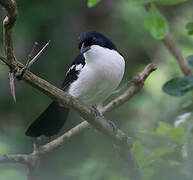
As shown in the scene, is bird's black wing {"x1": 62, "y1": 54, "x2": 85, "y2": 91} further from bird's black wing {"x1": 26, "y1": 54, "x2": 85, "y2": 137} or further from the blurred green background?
the blurred green background

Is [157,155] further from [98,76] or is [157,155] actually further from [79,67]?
[79,67]

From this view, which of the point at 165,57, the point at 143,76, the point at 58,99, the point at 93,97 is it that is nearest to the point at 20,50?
the point at 165,57

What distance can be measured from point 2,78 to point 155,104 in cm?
241

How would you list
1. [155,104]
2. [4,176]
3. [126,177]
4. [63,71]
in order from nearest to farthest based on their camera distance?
[4,176] < [126,177] < [155,104] < [63,71]

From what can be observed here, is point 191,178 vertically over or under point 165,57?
under

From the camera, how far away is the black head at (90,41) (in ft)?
13.6

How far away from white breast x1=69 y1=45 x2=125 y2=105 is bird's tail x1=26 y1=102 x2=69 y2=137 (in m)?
0.26

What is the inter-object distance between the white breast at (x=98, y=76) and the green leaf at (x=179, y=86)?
5.09 ft

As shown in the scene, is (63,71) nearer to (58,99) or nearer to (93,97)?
(93,97)

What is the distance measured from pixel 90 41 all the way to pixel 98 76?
463 mm

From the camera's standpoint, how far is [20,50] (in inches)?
281

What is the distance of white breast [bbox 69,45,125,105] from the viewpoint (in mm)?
3891

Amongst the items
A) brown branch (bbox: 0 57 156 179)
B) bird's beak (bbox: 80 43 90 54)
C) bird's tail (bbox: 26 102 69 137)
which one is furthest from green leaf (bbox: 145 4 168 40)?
bird's tail (bbox: 26 102 69 137)

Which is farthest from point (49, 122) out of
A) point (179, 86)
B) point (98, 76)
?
point (179, 86)
